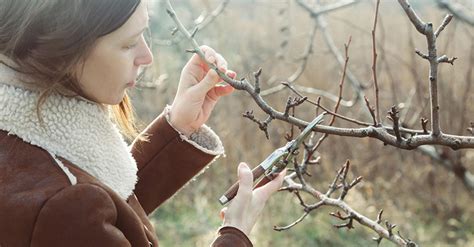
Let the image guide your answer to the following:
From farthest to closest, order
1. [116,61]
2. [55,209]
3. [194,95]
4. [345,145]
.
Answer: [345,145], [194,95], [116,61], [55,209]

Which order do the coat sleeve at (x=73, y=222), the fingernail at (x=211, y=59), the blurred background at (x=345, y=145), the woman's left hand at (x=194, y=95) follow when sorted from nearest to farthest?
the coat sleeve at (x=73, y=222), the fingernail at (x=211, y=59), the woman's left hand at (x=194, y=95), the blurred background at (x=345, y=145)

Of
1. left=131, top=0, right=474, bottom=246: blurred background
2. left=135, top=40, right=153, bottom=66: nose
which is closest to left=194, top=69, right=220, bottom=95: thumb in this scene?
left=135, top=40, right=153, bottom=66: nose

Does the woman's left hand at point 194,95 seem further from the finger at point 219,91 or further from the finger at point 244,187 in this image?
the finger at point 244,187

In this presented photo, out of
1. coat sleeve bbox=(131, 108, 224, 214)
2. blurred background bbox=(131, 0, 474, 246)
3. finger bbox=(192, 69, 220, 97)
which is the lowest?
blurred background bbox=(131, 0, 474, 246)

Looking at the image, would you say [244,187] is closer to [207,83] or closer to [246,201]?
[246,201]

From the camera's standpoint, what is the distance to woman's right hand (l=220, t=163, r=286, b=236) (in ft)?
4.78

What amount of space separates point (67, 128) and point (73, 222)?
202mm

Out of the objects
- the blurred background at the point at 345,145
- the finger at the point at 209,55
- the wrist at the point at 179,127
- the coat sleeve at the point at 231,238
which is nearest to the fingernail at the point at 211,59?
the finger at the point at 209,55

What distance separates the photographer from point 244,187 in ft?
4.78

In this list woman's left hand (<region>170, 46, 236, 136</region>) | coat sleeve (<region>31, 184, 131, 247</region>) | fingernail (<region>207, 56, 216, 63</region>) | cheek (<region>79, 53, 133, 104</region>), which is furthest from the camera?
woman's left hand (<region>170, 46, 236, 136</region>)

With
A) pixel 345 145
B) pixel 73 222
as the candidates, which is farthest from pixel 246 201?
pixel 345 145

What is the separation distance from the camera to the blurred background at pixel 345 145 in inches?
190

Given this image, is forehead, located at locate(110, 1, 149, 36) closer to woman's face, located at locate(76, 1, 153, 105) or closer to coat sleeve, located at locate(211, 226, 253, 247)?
woman's face, located at locate(76, 1, 153, 105)

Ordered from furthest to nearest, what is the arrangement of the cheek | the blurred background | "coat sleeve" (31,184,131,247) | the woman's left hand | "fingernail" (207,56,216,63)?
the blurred background
the woman's left hand
"fingernail" (207,56,216,63)
the cheek
"coat sleeve" (31,184,131,247)
